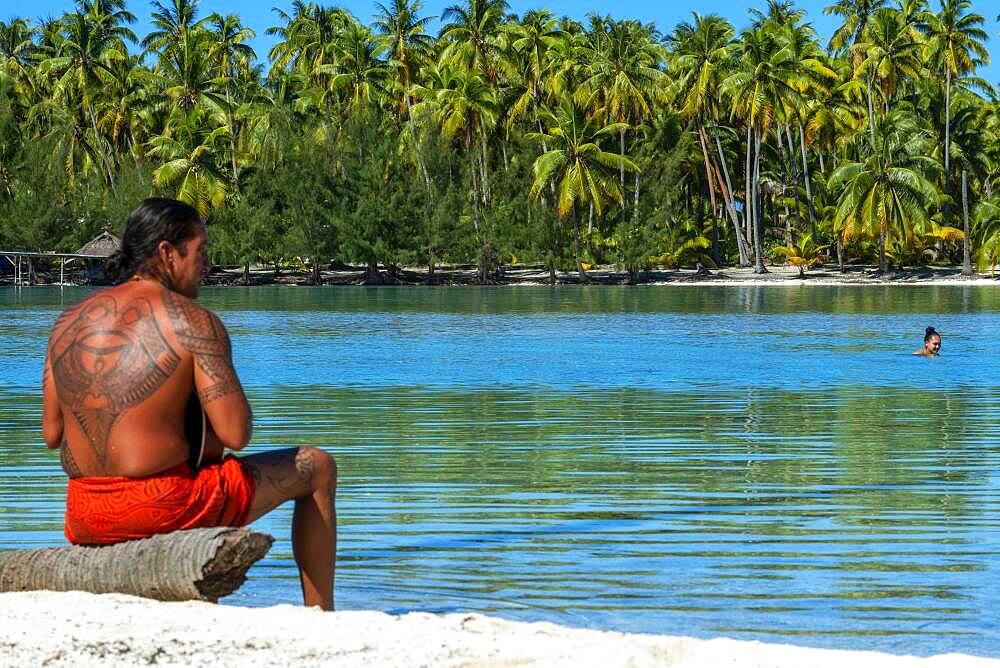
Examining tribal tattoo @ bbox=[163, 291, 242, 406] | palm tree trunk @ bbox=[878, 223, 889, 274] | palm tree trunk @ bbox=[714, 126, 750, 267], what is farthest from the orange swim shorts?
palm tree trunk @ bbox=[714, 126, 750, 267]

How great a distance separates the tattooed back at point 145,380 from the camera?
468 cm

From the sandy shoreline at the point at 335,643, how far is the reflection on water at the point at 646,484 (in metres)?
1.14

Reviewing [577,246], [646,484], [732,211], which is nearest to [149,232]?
[646,484]

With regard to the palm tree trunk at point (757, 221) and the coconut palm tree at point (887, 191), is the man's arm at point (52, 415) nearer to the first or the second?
the coconut palm tree at point (887, 191)

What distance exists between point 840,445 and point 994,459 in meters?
1.46

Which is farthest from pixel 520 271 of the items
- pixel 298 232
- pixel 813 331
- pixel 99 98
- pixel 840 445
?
pixel 840 445

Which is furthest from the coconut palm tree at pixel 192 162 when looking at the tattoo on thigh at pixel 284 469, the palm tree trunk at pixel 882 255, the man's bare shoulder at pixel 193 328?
the man's bare shoulder at pixel 193 328

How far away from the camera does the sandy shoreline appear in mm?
4121

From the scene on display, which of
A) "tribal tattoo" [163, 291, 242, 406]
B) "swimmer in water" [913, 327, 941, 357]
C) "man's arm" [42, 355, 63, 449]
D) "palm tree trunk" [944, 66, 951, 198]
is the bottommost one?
"swimmer in water" [913, 327, 941, 357]

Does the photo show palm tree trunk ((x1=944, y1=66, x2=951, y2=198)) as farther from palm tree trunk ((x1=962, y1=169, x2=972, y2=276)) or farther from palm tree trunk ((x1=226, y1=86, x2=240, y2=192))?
palm tree trunk ((x1=226, y1=86, x2=240, y2=192))

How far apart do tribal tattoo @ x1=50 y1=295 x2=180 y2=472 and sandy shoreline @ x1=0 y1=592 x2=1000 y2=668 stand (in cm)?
54

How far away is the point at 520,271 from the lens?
77.0 metres

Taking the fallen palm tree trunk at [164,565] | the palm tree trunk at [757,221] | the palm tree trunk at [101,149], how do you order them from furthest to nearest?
1. the palm tree trunk at [101,149]
2. the palm tree trunk at [757,221]
3. the fallen palm tree trunk at [164,565]

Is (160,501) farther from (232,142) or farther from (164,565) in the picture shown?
(232,142)
